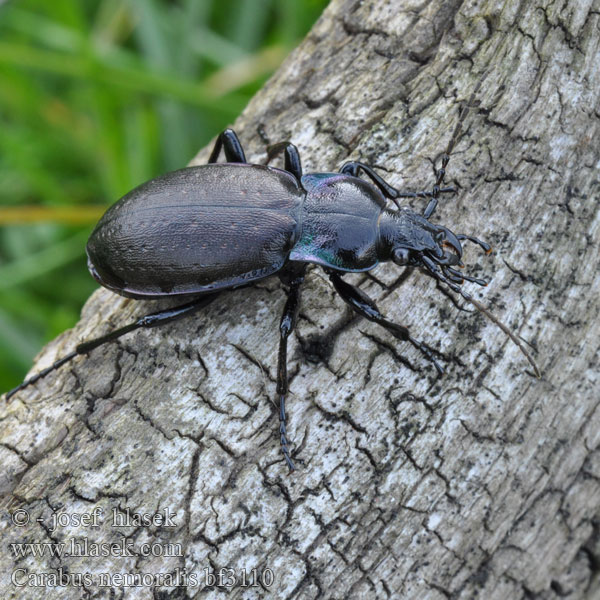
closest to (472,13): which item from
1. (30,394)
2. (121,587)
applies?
(30,394)

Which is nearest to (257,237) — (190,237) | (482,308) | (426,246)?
(190,237)

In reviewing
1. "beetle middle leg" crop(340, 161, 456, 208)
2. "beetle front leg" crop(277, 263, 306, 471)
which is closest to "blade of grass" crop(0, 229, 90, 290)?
"beetle front leg" crop(277, 263, 306, 471)

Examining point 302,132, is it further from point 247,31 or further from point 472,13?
point 247,31

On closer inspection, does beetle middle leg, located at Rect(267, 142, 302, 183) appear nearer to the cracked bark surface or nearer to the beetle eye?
the cracked bark surface

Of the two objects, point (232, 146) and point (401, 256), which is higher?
point (232, 146)

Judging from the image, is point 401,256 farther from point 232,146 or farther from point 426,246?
point 232,146

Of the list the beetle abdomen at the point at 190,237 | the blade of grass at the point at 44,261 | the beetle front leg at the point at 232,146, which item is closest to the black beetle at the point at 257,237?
the beetle abdomen at the point at 190,237
